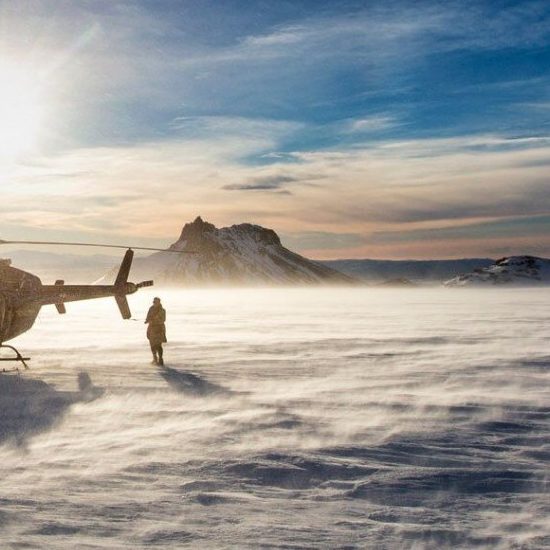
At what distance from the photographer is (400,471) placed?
7.20m

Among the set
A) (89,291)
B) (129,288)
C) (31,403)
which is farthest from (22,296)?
(31,403)

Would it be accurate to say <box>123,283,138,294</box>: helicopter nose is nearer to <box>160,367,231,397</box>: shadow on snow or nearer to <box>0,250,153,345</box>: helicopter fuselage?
<box>0,250,153,345</box>: helicopter fuselage

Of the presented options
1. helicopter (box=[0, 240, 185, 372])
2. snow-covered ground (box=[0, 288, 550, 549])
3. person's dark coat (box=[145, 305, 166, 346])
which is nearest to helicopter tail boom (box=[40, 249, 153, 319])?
helicopter (box=[0, 240, 185, 372])

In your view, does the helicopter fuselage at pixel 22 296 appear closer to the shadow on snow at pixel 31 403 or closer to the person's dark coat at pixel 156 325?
the person's dark coat at pixel 156 325

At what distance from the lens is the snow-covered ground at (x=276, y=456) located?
18.4ft

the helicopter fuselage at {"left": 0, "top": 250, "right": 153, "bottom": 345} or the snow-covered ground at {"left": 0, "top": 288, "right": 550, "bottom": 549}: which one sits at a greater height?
the helicopter fuselage at {"left": 0, "top": 250, "right": 153, "bottom": 345}

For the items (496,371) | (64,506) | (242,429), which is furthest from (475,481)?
(496,371)

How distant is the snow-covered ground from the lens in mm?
5601

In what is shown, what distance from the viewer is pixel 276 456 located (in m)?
7.80

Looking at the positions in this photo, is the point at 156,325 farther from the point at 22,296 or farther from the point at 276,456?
the point at 276,456

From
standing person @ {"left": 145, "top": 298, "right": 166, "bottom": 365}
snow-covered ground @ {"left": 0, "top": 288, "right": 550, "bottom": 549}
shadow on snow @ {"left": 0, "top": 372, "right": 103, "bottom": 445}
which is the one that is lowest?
snow-covered ground @ {"left": 0, "top": 288, "right": 550, "bottom": 549}

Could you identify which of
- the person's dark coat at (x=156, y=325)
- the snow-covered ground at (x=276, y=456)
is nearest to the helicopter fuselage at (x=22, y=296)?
the person's dark coat at (x=156, y=325)

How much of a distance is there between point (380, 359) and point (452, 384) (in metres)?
4.35

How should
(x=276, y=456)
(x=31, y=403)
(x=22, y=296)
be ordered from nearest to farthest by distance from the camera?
1. (x=276, y=456)
2. (x=31, y=403)
3. (x=22, y=296)
